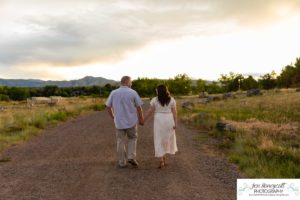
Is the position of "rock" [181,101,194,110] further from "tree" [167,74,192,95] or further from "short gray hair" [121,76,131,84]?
"tree" [167,74,192,95]

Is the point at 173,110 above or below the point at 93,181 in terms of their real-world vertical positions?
above

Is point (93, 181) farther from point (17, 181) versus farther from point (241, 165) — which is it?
point (241, 165)

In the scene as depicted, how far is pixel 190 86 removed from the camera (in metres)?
152

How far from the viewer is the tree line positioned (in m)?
117

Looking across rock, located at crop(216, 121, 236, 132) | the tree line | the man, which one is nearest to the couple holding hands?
the man

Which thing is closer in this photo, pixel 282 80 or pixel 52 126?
pixel 52 126

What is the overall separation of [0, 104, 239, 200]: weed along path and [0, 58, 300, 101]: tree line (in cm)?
10136

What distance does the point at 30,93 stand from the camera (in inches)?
6324

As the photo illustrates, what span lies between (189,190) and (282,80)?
11354 cm

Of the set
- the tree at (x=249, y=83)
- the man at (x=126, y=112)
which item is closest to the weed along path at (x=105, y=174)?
the man at (x=126, y=112)

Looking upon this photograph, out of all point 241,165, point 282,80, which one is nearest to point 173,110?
point 241,165

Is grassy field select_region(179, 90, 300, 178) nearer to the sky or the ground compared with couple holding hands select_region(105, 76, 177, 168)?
nearer to the ground
